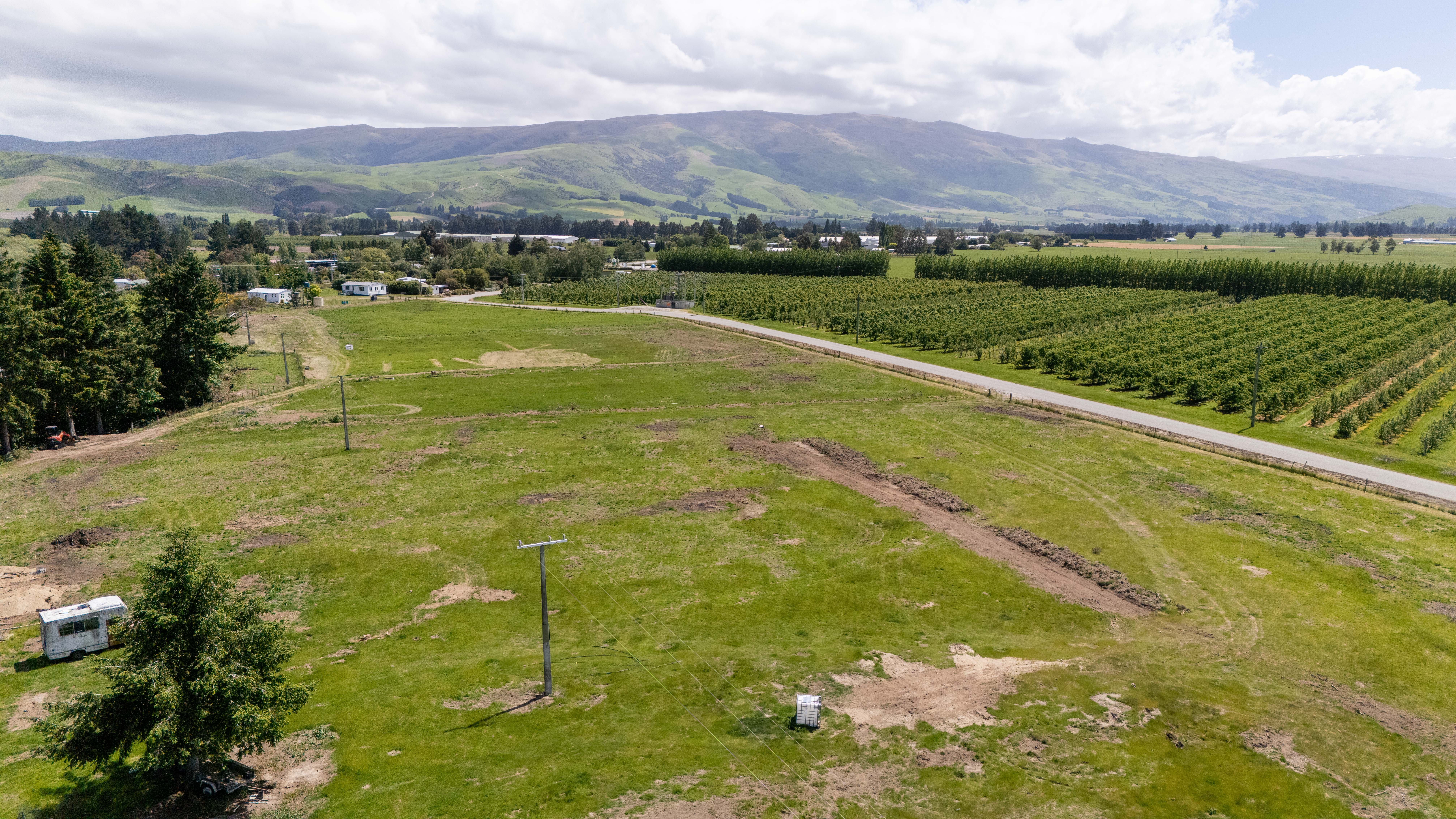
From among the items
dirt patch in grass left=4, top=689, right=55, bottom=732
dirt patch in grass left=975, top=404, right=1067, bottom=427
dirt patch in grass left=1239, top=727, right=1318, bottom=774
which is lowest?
dirt patch in grass left=4, top=689, right=55, bottom=732

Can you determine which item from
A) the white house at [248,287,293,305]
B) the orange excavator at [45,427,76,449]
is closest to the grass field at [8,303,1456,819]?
the orange excavator at [45,427,76,449]

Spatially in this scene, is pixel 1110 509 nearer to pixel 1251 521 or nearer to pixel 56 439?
pixel 1251 521

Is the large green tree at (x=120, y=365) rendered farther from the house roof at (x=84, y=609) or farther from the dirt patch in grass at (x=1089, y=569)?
the dirt patch in grass at (x=1089, y=569)

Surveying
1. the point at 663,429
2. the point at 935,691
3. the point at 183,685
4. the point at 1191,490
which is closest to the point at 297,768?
the point at 183,685

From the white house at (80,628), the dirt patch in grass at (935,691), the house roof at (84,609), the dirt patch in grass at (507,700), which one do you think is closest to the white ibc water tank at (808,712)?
the dirt patch in grass at (935,691)

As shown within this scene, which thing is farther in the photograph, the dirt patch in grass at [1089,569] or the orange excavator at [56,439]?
the orange excavator at [56,439]

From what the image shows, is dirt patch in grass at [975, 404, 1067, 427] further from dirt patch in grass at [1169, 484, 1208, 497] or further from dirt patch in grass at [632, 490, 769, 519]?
dirt patch in grass at [632, 490, 769, 519]

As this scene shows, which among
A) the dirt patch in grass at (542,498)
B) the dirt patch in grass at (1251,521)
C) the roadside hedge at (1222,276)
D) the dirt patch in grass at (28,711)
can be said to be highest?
the roadside hedge at (1222,276)
